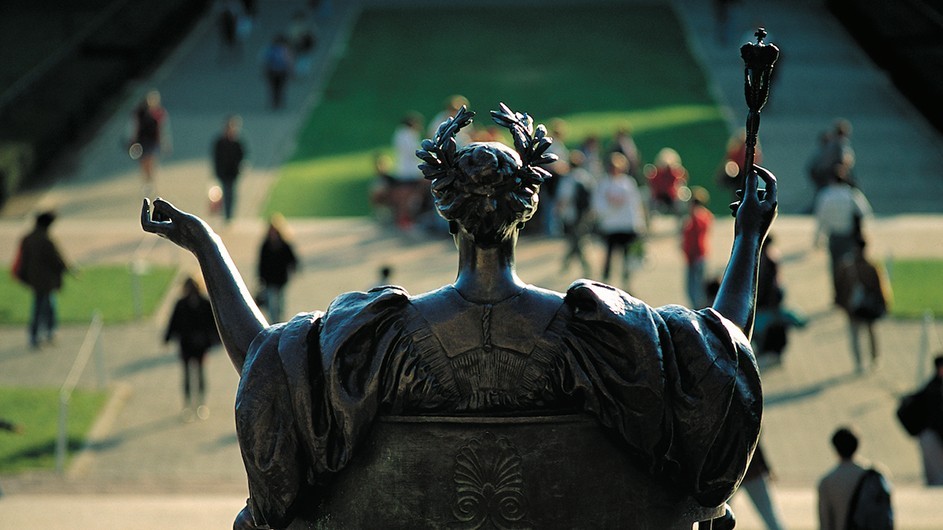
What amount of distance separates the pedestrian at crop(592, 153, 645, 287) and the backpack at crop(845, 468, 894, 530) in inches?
408

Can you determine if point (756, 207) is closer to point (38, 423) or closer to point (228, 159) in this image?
point (38, 423)

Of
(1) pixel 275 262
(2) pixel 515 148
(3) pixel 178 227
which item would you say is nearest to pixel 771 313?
(1) pixel 275 262

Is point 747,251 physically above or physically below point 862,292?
above

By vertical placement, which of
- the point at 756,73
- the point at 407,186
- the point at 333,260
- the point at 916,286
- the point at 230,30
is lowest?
the point at 333,260

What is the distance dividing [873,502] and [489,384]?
6.87 meters

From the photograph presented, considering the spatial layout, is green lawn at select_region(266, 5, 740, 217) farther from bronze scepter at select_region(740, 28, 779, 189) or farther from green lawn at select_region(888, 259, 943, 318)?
bronze scepter at select_region(740, 28, 779, 189)

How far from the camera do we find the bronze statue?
4.02 meters

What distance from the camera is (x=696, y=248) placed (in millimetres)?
19531

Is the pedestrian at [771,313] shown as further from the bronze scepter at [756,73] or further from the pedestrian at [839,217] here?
the bronze scepter at [756,73]

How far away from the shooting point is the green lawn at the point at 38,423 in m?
16.1

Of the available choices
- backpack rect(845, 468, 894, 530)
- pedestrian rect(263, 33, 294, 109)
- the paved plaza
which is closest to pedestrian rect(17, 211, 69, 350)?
the paved plaza

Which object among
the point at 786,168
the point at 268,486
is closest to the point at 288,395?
the point at 268,486

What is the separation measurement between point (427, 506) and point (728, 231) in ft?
66.8

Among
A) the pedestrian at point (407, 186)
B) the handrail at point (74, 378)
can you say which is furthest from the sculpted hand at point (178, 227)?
the pedestrian at point (407, 186)
